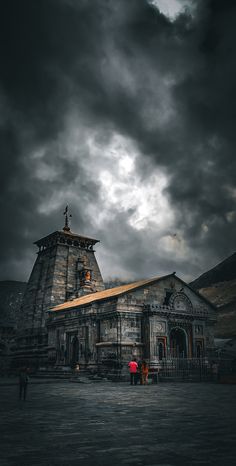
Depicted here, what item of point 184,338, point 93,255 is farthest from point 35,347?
point 184,338

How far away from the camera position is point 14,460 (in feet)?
19.2

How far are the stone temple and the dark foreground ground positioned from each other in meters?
Result: 19.1

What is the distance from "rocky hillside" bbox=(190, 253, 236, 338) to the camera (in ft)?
259

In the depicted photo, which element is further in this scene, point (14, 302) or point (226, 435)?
point (14, 302)

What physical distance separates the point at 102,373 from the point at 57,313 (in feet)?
37.1

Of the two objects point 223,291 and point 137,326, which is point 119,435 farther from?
point 223,291

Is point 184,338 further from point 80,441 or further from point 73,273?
point 80,441

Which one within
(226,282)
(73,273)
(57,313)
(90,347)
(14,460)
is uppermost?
(226,282)

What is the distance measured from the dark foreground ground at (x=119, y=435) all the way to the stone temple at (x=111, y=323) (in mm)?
19117

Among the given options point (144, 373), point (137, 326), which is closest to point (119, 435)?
point (144, 373)

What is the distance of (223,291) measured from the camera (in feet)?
351

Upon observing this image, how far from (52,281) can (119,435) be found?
39.0 meters

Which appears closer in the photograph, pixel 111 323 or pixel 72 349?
pixel 111 323

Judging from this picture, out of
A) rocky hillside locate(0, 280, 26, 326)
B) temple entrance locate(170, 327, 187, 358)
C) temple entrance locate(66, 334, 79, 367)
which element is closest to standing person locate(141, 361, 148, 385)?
temple entrance locate(170, 327, 187, 358)
